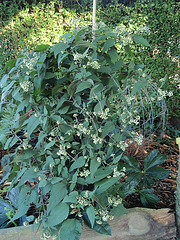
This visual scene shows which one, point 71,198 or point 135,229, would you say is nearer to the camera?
point 71,198

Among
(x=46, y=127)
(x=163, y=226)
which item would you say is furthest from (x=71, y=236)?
(x=163, y=226)

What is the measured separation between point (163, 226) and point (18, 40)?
2.81 m

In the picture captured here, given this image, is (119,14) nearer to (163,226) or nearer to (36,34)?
(36,34)

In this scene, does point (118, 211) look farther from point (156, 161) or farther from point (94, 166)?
point (156, 161)

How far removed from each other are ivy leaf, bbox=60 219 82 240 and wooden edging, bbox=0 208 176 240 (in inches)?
9.7

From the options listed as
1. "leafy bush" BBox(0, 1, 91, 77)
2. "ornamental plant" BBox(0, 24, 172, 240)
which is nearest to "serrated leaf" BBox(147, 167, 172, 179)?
"ornamental plant" BBox(0, 24, 172, 240)

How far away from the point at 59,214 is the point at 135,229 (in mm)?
589

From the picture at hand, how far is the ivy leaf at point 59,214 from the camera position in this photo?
0.95 meters

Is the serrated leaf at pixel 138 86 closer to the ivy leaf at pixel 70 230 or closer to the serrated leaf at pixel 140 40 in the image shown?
the serrated leaf at pixel 140 40

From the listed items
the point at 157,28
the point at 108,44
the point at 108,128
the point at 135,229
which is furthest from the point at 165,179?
the point at 157,28

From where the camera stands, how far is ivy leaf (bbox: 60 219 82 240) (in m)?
1.00

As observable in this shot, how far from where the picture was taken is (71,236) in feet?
3.29

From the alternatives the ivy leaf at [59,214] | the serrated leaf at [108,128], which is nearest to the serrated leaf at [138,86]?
the serrated leaf at [108,128]

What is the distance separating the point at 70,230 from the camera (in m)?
1.01
